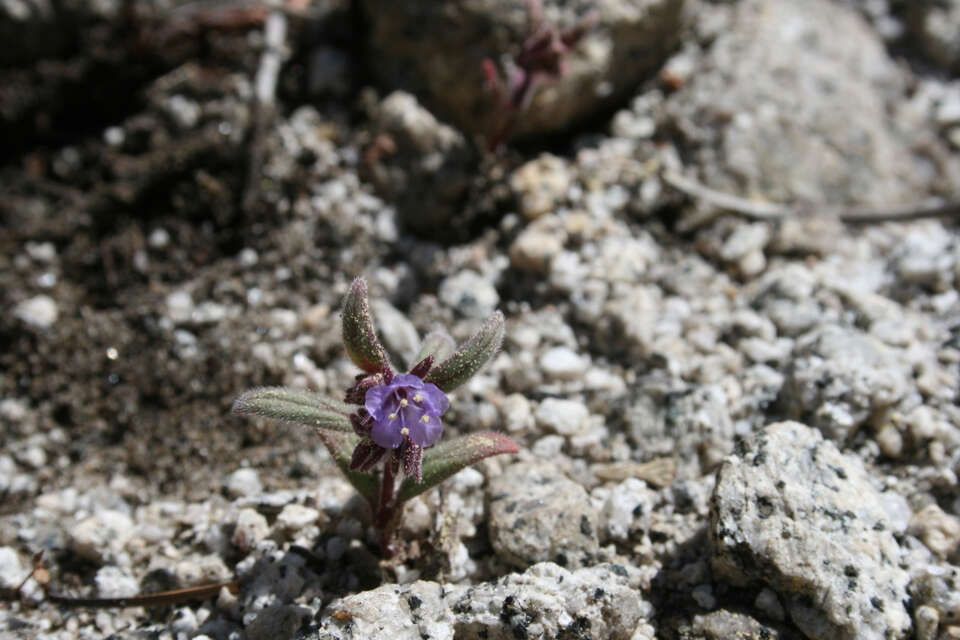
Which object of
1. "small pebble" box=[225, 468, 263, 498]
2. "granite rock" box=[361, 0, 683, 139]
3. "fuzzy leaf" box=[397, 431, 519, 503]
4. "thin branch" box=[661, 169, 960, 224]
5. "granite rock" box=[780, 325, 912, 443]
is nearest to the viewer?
"fuzzy leaf" box=[397, 431, 519, 503]

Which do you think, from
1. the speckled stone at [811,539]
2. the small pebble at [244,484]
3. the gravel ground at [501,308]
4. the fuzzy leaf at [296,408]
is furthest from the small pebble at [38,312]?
the speckled stone at [811,539]

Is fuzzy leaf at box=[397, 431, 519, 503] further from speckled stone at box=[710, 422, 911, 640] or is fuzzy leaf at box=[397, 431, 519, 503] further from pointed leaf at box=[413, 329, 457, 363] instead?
speckled stone at box=[710, 422, 911, 640]

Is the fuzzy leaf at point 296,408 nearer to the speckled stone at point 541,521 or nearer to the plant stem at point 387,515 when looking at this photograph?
the plant stem at point 387,515

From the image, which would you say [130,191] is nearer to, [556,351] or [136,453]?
[136,453]

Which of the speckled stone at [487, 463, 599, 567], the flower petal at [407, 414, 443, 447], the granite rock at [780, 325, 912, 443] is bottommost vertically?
the speckled stone at [487, 463, 599, 567]

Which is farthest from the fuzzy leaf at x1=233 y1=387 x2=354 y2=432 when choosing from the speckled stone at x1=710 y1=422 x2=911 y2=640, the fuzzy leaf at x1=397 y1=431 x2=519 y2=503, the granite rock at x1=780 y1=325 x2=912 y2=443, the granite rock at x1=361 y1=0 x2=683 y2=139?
the granite rock at x1=361 y1=0 x2=683 y2=139

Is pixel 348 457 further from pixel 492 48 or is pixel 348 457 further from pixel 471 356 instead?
pixel 492 48

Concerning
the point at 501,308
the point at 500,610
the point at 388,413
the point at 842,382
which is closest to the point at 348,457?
the point at 388,413
